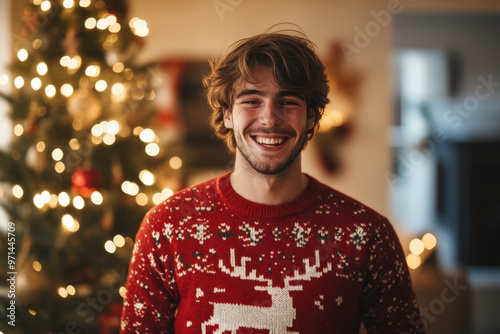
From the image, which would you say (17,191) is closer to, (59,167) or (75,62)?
(59,167)

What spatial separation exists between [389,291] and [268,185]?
425 millimetres

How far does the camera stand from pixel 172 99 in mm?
3521

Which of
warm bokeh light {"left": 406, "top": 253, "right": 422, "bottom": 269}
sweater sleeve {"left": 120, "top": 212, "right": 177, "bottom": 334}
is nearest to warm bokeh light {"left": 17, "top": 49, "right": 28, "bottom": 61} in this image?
sweater sleeve {"left": 120, "top": 212, "right": 177, "bottom": 334}

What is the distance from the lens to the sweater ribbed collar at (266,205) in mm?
1225

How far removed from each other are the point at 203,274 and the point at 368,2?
3.09 meters

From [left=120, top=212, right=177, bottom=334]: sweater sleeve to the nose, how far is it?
398mm

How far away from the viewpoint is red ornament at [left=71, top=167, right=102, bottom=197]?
2088 millimetres

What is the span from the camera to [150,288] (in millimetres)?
1226

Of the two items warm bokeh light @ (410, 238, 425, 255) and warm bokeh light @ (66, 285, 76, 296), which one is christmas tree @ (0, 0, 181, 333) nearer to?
warm bokeh light @ (66, 285, 76, 296)

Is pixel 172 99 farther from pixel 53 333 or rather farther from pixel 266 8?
pixel 53 333

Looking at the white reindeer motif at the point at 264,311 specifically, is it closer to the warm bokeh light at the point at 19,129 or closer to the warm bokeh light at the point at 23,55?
the warm bokeh light at the point at 19,129

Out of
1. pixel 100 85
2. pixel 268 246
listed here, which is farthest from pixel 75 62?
pixel 268 246

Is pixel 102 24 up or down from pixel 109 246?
up

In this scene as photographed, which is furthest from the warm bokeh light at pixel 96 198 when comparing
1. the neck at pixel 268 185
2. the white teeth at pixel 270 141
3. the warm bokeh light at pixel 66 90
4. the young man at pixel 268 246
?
the white teeth at pixel 270 141
